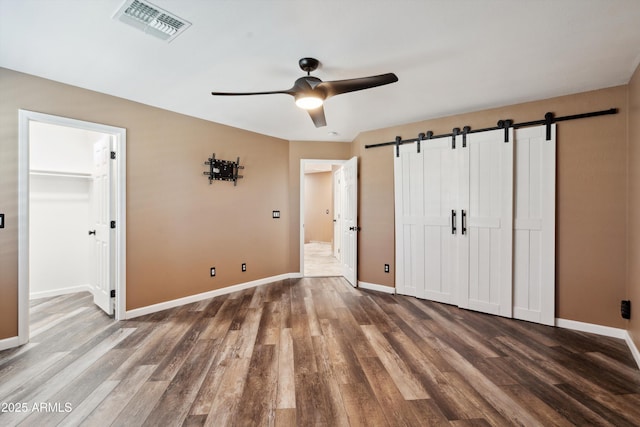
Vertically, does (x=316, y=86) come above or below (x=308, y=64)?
below

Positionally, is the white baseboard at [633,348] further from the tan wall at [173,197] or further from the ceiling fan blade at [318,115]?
the tan wall at [173,197]

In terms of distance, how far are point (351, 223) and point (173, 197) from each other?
103 inches

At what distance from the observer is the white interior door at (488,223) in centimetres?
325

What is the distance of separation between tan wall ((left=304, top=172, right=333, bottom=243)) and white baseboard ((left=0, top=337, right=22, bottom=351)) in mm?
7362

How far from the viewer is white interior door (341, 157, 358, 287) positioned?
4.51 metres

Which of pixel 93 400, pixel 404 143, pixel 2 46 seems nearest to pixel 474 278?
pixel 404 143

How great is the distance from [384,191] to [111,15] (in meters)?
3.53

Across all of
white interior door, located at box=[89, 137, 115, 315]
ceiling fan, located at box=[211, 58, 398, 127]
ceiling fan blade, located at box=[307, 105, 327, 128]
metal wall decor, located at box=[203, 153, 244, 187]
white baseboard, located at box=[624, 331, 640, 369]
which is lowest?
white baseboard, located at box=[624, 331, 640, 369]

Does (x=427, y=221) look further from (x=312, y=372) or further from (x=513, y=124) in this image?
(x=312, y=372)

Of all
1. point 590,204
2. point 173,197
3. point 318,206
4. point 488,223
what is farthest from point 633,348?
point 318,206

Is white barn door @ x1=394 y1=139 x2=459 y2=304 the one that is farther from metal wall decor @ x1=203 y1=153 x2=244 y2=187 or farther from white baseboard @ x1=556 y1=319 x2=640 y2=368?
metal wall decor @ x1=203 y1=153 x2=244 y2=187

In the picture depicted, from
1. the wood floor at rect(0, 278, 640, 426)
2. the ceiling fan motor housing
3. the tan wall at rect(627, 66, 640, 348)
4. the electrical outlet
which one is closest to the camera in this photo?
the wood floor at rect(0, 278, 640, 426)

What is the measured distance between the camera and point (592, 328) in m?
2.85

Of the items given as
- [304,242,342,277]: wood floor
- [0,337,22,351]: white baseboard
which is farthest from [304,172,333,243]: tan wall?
[0,337,22,351]: white baseboard
